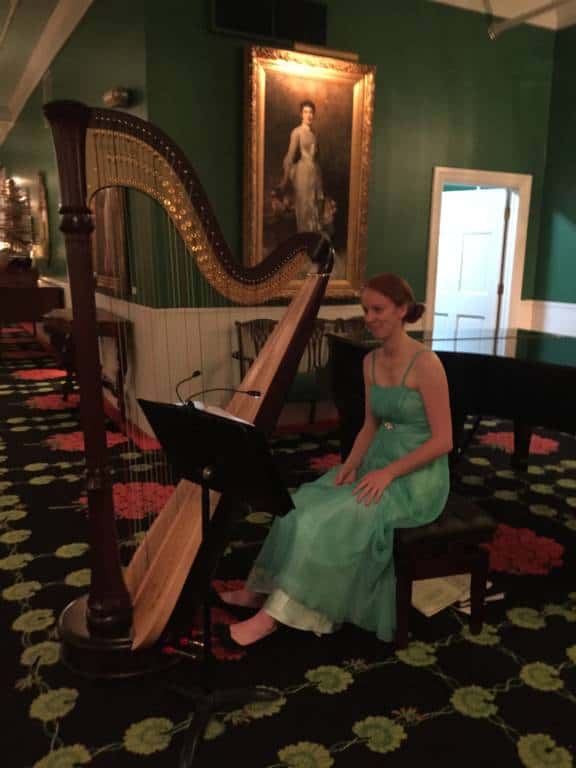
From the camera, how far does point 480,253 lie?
19.7ft

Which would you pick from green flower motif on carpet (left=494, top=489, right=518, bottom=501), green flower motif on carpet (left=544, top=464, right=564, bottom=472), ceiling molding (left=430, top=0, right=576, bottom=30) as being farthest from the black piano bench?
ceiling molding (left=430, top=0, right=576, bottom=30)

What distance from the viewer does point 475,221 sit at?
19.7 ft

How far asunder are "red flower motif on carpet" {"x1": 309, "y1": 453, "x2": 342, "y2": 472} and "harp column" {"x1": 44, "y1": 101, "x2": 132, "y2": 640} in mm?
2100

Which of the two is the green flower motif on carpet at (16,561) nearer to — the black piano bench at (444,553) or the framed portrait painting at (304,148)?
the black piano bench at (444,553)

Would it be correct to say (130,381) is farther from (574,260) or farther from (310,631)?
(574,260)

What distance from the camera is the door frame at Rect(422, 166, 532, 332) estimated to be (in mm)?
5293

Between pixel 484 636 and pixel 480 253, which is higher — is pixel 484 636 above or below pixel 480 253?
below

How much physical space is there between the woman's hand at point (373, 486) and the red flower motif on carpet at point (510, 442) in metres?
2.53

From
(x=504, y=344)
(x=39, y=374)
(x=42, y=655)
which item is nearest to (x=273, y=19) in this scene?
(x=504, y=344)

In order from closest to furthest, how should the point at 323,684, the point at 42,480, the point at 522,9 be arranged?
the point at 323,684 → the point at 42,480 → the point at 522,9

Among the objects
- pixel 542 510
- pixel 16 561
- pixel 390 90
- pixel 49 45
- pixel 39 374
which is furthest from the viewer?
pixel 39 374

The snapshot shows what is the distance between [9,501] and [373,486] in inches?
85.0

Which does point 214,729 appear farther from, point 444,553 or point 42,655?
point 444,553

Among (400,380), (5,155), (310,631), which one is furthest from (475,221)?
(5,155)
